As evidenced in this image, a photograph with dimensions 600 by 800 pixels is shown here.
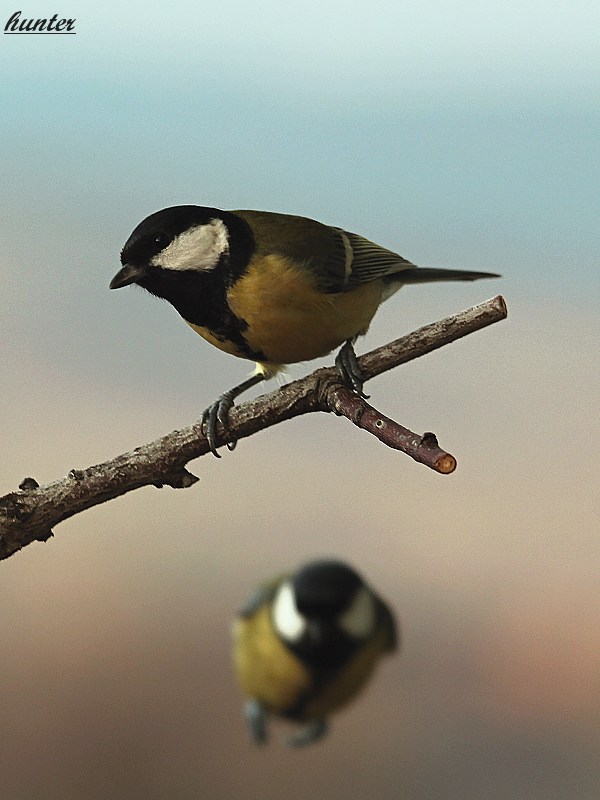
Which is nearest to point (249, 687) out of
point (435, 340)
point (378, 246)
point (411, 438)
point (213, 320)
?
point (411, 438)

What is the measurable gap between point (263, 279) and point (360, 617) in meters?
0.50

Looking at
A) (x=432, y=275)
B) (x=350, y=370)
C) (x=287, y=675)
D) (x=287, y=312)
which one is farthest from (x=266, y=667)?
(x=432, y=275)

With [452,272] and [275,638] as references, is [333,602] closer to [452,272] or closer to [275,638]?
[275,638]

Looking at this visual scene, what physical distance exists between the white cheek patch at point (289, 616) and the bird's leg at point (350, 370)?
308 millimetres

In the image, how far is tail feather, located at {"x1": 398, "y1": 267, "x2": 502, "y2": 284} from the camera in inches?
35.7

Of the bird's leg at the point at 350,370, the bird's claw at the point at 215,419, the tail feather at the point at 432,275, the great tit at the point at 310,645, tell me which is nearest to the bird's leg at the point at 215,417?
the bird's claw at the point at 215,419

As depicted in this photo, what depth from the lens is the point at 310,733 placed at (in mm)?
481

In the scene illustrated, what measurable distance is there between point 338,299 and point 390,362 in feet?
0.65

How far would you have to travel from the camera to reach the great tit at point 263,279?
0.83 meters

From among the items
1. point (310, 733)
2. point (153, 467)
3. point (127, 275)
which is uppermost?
point (127, 275)

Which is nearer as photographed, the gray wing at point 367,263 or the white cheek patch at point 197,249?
the white cheek patch at point 197,249

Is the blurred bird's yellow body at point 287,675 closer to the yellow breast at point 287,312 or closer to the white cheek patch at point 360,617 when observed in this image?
the white cheek patch at point 360,617

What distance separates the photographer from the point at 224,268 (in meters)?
0.92

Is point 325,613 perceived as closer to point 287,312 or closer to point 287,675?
point 287,675
